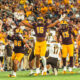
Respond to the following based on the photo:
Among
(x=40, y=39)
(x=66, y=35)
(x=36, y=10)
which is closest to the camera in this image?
(x=40, y=39)

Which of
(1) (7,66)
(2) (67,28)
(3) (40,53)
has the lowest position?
(1) (7,66)

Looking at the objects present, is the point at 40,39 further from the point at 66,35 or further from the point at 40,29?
the point at 66,35

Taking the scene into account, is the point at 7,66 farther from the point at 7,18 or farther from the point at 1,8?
the point at 1,8

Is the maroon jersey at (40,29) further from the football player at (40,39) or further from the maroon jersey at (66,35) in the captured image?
the maroon jersey at (66,35)

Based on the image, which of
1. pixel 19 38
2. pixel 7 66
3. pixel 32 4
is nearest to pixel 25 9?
pixel 32 4

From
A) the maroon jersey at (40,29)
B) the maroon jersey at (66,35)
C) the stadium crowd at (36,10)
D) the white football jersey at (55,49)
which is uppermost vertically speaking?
the stadium crowd at (36,10)

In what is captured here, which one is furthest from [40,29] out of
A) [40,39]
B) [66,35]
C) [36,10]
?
[36,10]

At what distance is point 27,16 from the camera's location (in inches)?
812

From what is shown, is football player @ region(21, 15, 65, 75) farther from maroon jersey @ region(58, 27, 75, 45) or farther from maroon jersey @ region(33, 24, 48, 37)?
maroon jersey @ region(58, 27, 75, 45)

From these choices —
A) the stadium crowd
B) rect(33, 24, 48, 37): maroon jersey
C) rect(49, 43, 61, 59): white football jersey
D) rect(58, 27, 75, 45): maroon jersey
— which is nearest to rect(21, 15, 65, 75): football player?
rect(33, 24, 48, 37): maroon jersey

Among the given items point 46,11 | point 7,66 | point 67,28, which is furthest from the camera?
point 46,11

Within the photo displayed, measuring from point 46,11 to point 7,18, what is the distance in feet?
11.6

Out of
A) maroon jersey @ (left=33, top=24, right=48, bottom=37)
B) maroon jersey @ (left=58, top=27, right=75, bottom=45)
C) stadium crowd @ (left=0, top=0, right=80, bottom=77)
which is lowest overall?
maroon jersey @ (left=58, top=27, right=75, bottom=45)

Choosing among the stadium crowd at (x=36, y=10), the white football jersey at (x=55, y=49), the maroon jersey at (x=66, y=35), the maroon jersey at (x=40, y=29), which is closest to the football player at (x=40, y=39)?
the maroon jersey at (x=40, y=29)
